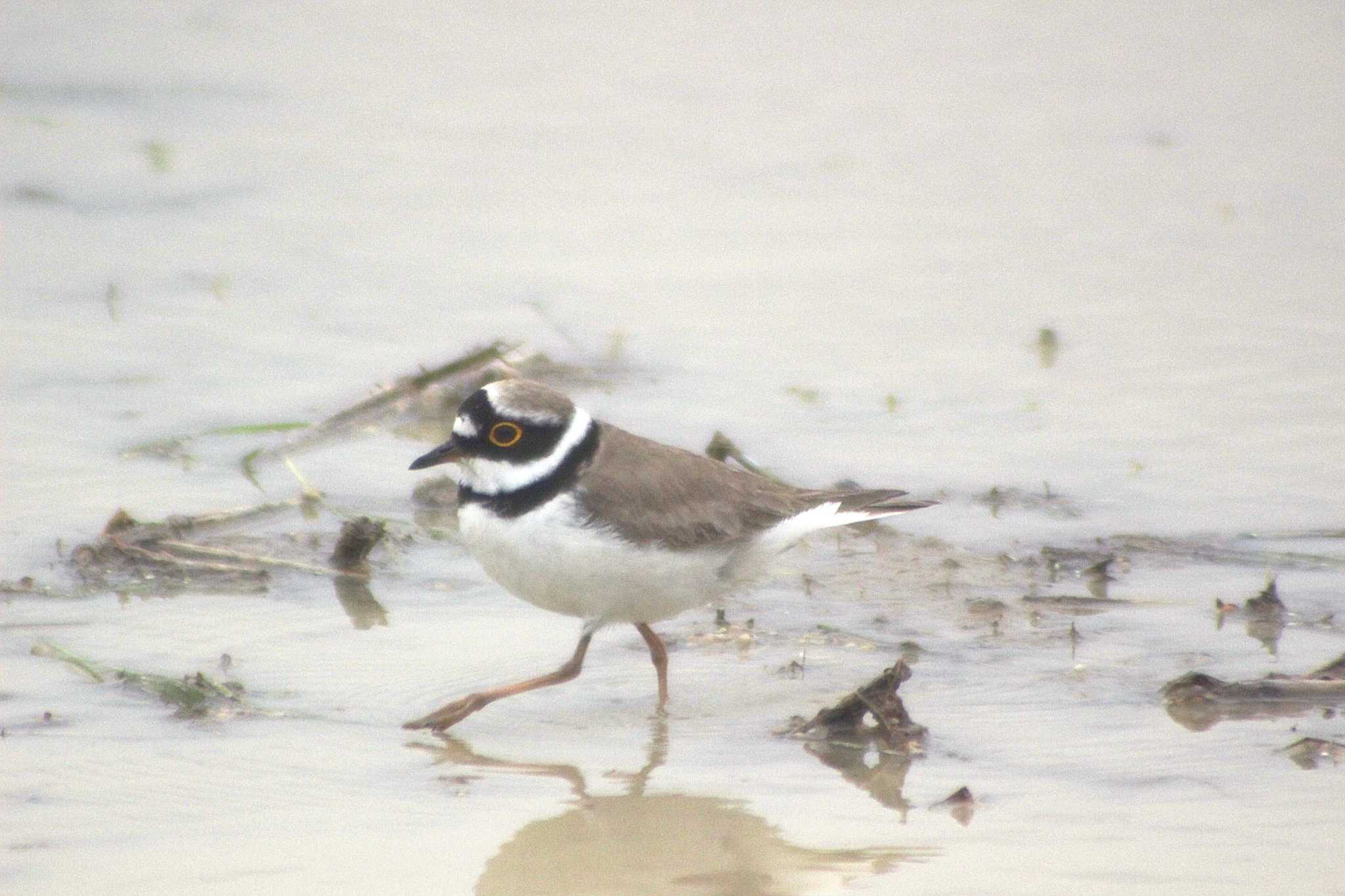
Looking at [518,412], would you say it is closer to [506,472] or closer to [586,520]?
[506,472]

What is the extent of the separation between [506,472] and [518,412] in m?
0.20

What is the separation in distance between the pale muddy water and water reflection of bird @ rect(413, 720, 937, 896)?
2 cm

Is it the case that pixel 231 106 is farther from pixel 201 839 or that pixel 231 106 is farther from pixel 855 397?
pixel 201 839

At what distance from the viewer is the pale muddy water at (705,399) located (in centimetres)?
509

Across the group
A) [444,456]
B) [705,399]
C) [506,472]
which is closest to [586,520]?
[506,472]

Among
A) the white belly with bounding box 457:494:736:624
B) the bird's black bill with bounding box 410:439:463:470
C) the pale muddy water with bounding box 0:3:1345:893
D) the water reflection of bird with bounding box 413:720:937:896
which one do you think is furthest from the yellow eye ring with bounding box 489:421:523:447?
the water reflection of bird with bounding box 413:720:937:896

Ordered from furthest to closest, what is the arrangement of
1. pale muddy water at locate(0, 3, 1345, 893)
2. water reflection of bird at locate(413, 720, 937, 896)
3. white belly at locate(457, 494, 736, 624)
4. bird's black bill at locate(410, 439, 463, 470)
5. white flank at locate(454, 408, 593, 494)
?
1. bird's black bill at locate(410, 439, 463, 470)
2. white flank at locate(454, 408, 593, 494)
3. white belly at locate(457, 494, 736, 624)
4. pale muddy water at locate(0, 3, 1345, 893)
5. water reflection of bird at locate(413, 720, 937, 896)

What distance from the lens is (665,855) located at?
4926mm

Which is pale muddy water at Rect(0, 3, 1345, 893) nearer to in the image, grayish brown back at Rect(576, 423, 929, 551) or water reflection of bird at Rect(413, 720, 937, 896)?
water reflection of bird at Rect(413, 720, 937, 896)

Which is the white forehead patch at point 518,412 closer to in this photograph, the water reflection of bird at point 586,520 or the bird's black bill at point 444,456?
the water reflection of bird at point 586,520

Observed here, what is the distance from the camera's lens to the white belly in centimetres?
580

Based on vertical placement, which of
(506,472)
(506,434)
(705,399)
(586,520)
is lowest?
(586,520)

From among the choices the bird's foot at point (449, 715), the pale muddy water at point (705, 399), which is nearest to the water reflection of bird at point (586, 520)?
the bird's foot at point (449, 715)

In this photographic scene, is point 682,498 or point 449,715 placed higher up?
point 682,498
